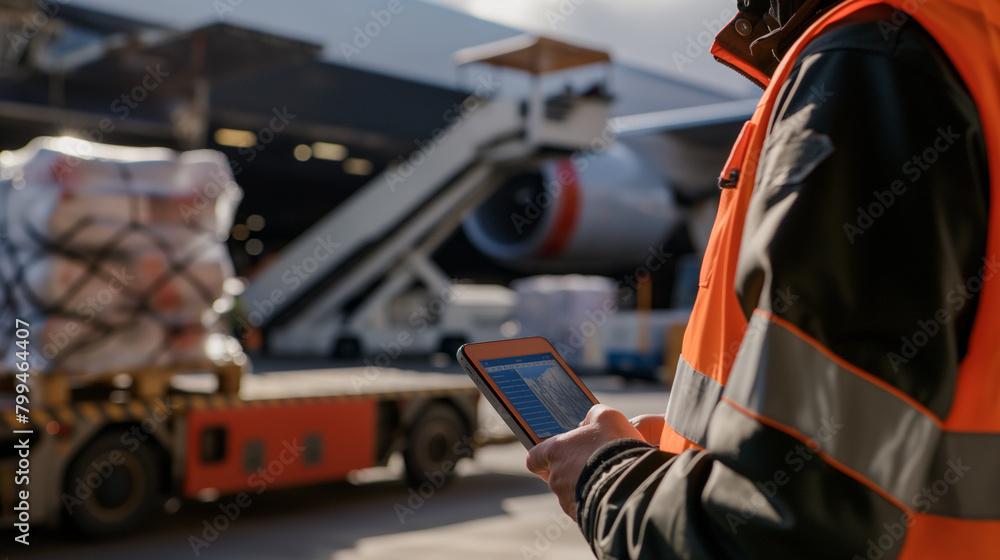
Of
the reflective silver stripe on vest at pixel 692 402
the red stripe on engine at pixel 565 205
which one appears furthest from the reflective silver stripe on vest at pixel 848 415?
the red stripe on engine at pixel 565 205

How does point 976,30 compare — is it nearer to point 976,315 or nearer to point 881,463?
point 976,315

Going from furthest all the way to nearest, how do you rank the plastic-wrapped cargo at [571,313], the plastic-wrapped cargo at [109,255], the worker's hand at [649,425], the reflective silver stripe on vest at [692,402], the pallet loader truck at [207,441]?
the plastic-wrapped cargo at [571,313] < the plastic-wrapped cargo at [109,255] < the pallet loader truck at [207,441] < the worker's hand at [649,425] < the reflective silver stripe on vest at [692,402]

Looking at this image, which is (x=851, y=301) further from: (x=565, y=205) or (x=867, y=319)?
(x=565, y=205)

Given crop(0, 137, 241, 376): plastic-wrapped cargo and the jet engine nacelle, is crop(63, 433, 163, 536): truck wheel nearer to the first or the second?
crop(0, 137, 241, 376): plastic-wrapped cargo

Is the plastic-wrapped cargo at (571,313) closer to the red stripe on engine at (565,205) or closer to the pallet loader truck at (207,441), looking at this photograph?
the red stripe on engine at (565,205)

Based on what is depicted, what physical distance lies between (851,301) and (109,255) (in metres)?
5.96

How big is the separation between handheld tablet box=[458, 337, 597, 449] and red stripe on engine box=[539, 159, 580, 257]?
16.7 m

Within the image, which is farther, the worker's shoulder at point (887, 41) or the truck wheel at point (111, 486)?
the truck wheel at point (111, 486)

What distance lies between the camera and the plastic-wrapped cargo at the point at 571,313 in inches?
746

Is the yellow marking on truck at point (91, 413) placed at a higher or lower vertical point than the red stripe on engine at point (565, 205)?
higher

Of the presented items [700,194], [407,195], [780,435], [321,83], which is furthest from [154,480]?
[321,83]

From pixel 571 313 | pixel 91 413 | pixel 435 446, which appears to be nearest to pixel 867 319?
pixel 91 413

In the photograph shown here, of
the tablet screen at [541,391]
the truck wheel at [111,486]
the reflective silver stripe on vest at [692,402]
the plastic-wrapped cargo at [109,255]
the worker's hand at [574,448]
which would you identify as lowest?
the truck wheel at [111,486]

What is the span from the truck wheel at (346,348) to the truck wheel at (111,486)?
14.5 meters
